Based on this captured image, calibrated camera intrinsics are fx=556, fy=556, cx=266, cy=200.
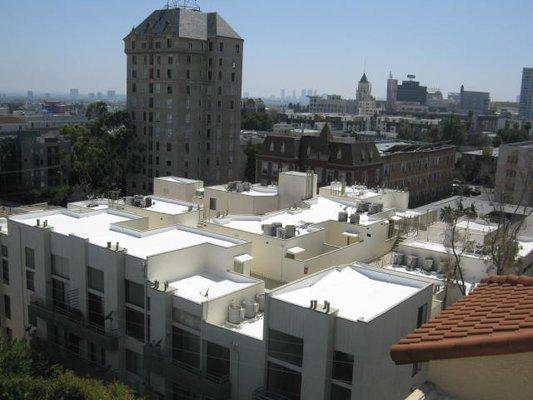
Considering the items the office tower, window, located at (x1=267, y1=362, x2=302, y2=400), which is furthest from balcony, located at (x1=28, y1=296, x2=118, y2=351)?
the office tower

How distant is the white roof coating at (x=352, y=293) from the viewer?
2245 centimetres

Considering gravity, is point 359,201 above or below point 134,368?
above

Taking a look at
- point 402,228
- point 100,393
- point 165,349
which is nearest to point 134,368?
point 165,349

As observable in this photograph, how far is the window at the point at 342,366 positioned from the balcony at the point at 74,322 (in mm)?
12225

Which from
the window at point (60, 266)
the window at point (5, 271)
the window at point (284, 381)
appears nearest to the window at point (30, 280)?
the window at point (60, 266)

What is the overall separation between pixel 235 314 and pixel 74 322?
9844 millimetres

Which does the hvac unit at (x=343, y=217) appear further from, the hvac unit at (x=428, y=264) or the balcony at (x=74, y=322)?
the balcony at (x=74, y=322)

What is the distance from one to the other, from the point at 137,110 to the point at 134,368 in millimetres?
65621

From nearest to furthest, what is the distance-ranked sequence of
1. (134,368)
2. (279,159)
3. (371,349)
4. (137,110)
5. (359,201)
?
1. (371,349)
2. (134,368)
3. (359,201)
4. (279,159)
5. (137,110)

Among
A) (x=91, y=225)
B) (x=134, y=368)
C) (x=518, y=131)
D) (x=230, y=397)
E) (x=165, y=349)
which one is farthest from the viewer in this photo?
(x=518, y=131)

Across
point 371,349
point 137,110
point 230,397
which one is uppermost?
point 137,110

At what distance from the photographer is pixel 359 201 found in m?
43.4

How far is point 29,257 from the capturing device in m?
31.9

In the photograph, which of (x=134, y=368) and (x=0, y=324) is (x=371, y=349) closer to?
(x=134, y=368)
